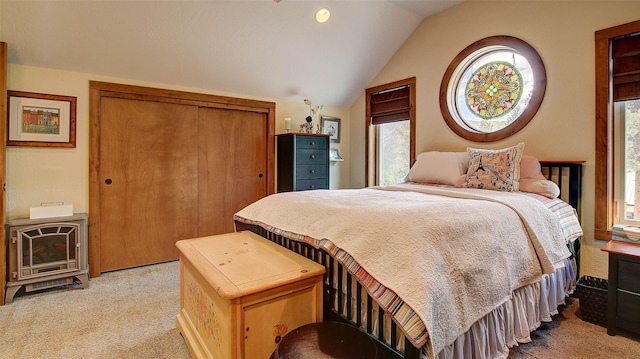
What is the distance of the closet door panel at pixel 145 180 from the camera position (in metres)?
3.06

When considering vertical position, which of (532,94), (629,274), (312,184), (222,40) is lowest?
(629,274)

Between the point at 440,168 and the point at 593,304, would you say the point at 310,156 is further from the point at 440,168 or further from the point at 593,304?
the point at 593,304

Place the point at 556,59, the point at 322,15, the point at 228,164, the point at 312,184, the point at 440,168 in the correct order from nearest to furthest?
1. the point at 556,59
2. the point at 440,168
3. the point at 322,15
4. the point at 228,164
5. the point at 312,184

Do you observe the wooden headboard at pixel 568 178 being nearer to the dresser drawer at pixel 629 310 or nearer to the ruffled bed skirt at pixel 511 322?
the ruffled bed skirt at pixel 511 322

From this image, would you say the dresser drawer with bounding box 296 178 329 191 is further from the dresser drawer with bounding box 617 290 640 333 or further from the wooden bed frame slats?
the dresser drawer with bounding box 617 290 640 333

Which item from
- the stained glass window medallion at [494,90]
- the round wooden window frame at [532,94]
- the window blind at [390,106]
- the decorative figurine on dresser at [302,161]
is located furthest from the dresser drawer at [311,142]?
the stained glass window medallion at [494,90]

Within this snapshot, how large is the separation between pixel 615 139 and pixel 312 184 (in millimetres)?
2809

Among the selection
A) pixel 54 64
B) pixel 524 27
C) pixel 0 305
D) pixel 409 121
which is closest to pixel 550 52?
pixel 524 27

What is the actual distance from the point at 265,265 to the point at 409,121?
2978mm

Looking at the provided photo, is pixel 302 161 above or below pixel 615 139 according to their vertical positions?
below

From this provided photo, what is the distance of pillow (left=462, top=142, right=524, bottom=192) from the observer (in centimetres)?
246

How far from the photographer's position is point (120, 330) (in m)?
2.01

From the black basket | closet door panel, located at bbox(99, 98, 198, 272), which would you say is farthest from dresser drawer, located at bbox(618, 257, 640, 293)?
closet door panel, located at bbox(99, 98, 198, 272)

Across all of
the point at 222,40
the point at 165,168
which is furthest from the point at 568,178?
the point at 165,168
